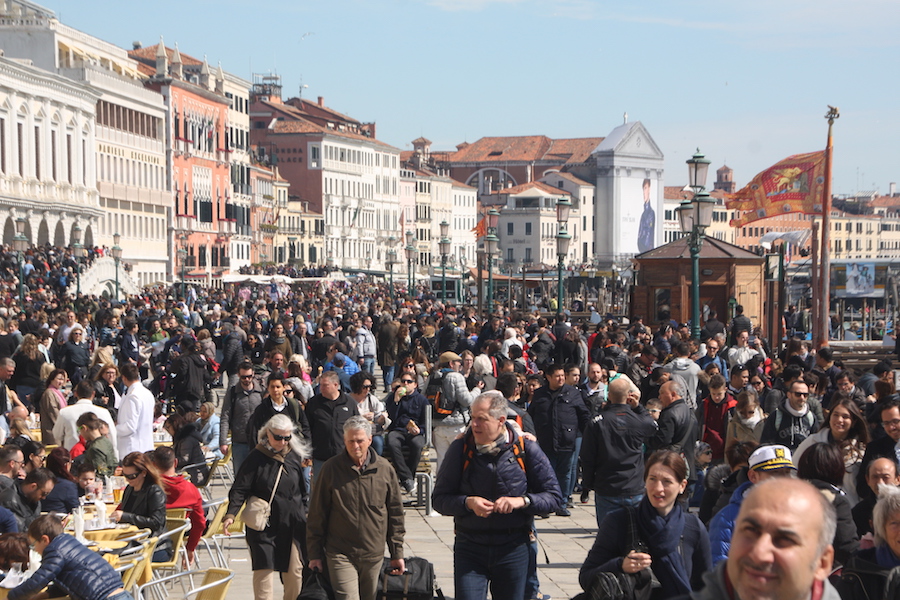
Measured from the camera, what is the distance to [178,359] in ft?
49.7

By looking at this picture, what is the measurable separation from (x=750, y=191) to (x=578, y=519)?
17971 millimetres

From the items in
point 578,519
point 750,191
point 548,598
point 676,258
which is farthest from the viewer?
point 750,191

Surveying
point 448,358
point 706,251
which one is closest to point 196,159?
point 706,251

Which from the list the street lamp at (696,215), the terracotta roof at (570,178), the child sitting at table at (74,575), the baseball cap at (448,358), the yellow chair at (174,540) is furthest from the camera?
the terracotta roof at (570,178)

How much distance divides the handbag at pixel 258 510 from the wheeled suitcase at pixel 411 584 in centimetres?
104

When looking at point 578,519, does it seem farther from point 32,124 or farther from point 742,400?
point 32,124

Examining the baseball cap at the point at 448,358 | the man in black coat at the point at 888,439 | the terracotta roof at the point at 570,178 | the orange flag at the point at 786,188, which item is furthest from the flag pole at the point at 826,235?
the terracotta roof at the point at 570,178

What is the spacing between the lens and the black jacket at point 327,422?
982 cm

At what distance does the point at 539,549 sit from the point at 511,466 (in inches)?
155

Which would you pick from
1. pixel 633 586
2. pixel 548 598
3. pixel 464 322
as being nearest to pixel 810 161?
pixel 464 322

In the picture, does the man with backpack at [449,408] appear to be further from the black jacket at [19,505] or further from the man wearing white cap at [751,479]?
the man wearing white cap at [751,479]

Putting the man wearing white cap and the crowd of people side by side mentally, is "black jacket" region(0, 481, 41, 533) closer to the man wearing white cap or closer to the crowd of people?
the crowd of people

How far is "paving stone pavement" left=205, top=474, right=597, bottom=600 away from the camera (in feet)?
28.4

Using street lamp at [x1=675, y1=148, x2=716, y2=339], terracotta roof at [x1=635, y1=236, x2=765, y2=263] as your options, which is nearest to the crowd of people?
street lamp at [x1=675, y1=148, x2=716, y2=339]
